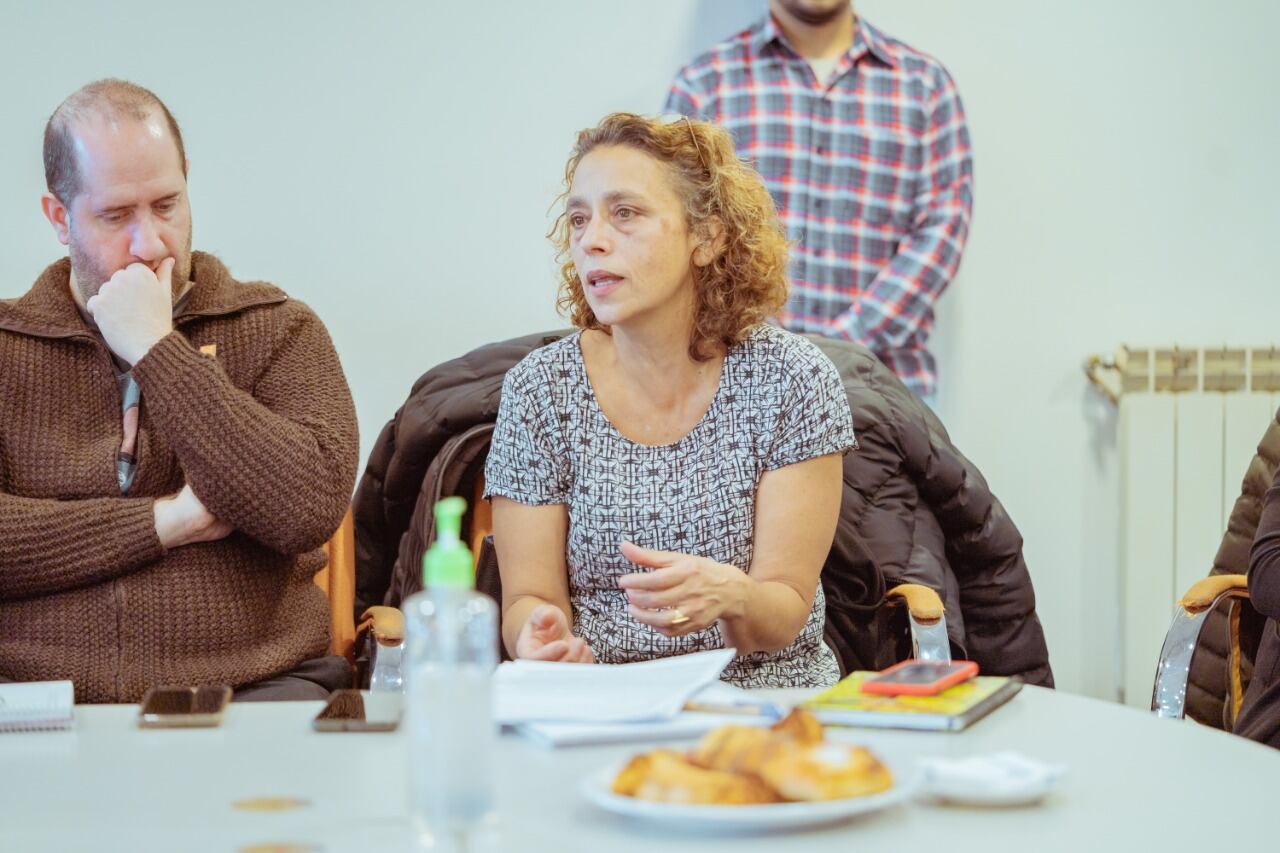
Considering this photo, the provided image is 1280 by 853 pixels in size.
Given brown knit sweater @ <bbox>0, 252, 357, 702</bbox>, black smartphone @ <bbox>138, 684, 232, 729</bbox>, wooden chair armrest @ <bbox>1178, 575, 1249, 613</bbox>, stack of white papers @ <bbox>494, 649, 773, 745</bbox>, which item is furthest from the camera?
wooden chair armrest @ <bbox>1178, 575, 1249, 613</bbox>

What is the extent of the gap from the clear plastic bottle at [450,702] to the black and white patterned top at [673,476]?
1.02 metres

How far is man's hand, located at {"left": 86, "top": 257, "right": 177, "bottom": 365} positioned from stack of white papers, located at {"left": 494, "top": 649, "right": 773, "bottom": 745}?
0.78m

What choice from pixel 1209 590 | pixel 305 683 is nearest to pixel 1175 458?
pixel 1209 590

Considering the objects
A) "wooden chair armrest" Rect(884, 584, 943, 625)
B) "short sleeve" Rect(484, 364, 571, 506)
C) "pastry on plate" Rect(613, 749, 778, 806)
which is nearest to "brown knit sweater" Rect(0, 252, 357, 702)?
"short sleeve" Rect(484, 364, 571, 506)

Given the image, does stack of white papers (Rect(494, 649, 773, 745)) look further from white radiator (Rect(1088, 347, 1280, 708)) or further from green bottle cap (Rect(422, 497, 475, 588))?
white radiator (Rect(1088, 347, 1280, 708))

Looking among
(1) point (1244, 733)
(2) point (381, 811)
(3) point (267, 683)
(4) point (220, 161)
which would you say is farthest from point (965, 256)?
(2) point (381, 811)

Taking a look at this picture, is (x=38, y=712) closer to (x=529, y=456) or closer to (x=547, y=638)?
(x=547, y=638)

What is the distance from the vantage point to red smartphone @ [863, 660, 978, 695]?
126 cm

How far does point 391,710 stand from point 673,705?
0.26 meters

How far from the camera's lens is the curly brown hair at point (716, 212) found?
2027mm

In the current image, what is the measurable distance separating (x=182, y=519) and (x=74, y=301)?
379 millimetres

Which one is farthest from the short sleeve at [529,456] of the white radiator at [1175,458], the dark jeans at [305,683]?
the white radiator at [1175,458]

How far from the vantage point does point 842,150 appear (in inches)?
145

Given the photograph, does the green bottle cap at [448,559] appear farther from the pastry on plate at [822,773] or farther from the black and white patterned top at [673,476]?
the black and white patterned top at [673,476]
